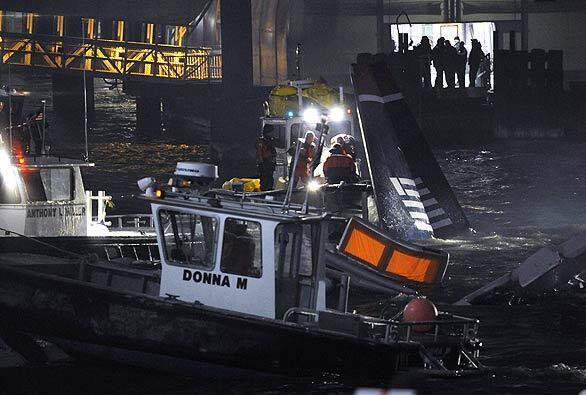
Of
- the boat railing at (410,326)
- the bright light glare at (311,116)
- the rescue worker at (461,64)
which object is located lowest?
→ the boat railing at (410,326)

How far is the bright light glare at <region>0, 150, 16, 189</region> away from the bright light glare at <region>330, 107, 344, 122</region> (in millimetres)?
7092

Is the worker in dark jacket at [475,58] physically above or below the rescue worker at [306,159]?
above

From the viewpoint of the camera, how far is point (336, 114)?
27.1 metres

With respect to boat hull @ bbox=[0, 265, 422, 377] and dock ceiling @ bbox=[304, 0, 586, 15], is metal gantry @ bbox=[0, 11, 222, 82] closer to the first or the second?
dock ceiling @ bbox=[304, 0, 586, 15]

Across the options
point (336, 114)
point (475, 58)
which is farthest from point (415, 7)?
point (336, 114)

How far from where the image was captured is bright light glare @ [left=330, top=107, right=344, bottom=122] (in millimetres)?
26984

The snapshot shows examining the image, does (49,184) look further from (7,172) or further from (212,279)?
(212,279)

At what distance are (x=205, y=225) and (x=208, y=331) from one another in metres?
1.18

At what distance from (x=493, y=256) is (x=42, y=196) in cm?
802

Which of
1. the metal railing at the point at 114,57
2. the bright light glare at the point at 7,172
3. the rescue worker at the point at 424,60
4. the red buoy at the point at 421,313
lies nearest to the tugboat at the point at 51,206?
the bright light glare at the point at 7,172

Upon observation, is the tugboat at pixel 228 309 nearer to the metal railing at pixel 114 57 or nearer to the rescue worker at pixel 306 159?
the rescue worker at pixel 306 159

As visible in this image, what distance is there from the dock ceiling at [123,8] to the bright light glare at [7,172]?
29.7m

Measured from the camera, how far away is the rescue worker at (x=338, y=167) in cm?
2516

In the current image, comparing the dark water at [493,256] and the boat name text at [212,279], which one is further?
the dark water at [493,256]
